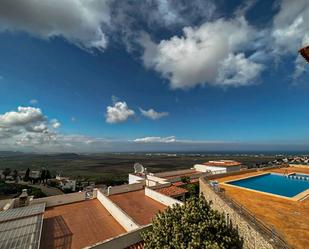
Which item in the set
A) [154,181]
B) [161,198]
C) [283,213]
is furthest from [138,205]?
[283,213]

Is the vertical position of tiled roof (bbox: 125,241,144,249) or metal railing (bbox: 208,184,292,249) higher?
metal railing (bbox: 208,184,292,249)

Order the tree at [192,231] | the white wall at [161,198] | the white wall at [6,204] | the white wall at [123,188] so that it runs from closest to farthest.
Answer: the tree at [192,231] → the white wall at [6,204] → the white wall at [161,198] → the white wall at [123,188]

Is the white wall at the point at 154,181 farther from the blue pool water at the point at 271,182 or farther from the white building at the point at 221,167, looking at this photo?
the white building at the point at 221,167

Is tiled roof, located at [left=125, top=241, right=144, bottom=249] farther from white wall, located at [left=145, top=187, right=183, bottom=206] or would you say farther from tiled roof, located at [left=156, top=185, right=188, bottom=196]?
tiled roof, located at [left=156, top=185, right=188, bottom=196]

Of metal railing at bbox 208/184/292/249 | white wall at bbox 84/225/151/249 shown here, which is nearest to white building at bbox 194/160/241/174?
metal railing at bbox 208/184/292/249

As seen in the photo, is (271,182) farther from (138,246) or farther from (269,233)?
(138,246)

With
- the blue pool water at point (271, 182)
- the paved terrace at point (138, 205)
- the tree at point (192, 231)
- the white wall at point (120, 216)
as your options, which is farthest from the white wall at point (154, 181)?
the tree at point (192, 231)

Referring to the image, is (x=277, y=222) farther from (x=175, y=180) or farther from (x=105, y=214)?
(x=175, y=180)
